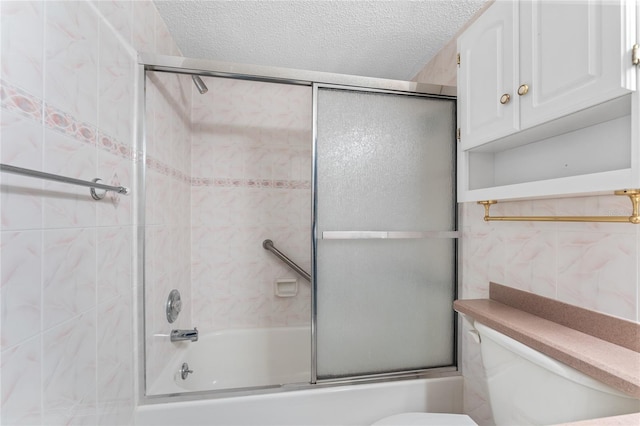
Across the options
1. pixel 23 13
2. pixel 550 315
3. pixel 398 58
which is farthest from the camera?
pixel 398 58

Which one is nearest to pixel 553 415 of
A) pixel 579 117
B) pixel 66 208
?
pixel 579 117

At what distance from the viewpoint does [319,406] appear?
4.27ft

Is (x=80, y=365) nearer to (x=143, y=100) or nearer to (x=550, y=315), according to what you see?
(x=143, y=100)

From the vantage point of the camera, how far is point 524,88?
2.85 feet

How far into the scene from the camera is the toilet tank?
26.7 inches

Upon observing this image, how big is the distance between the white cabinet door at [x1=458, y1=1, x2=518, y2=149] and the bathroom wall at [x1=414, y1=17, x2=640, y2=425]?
1.18 feet

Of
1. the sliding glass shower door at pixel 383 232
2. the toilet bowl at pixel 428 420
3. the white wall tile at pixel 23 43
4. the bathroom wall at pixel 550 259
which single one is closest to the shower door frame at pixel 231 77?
the sliding glass shower door at pixel 383 232

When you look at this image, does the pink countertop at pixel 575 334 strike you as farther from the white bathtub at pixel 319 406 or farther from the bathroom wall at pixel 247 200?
the bathroom wall at pixel 247 200

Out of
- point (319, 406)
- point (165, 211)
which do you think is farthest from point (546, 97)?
point (165, 211)

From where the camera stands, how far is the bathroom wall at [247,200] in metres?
2.08

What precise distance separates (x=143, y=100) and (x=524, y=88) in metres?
1.51

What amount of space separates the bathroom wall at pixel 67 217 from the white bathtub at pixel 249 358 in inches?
31.0

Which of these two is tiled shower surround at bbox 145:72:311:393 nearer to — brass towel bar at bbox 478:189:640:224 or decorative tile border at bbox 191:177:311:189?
decorative tile border at bbox 191:177:311:189

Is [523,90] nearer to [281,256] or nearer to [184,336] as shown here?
[281,256]
